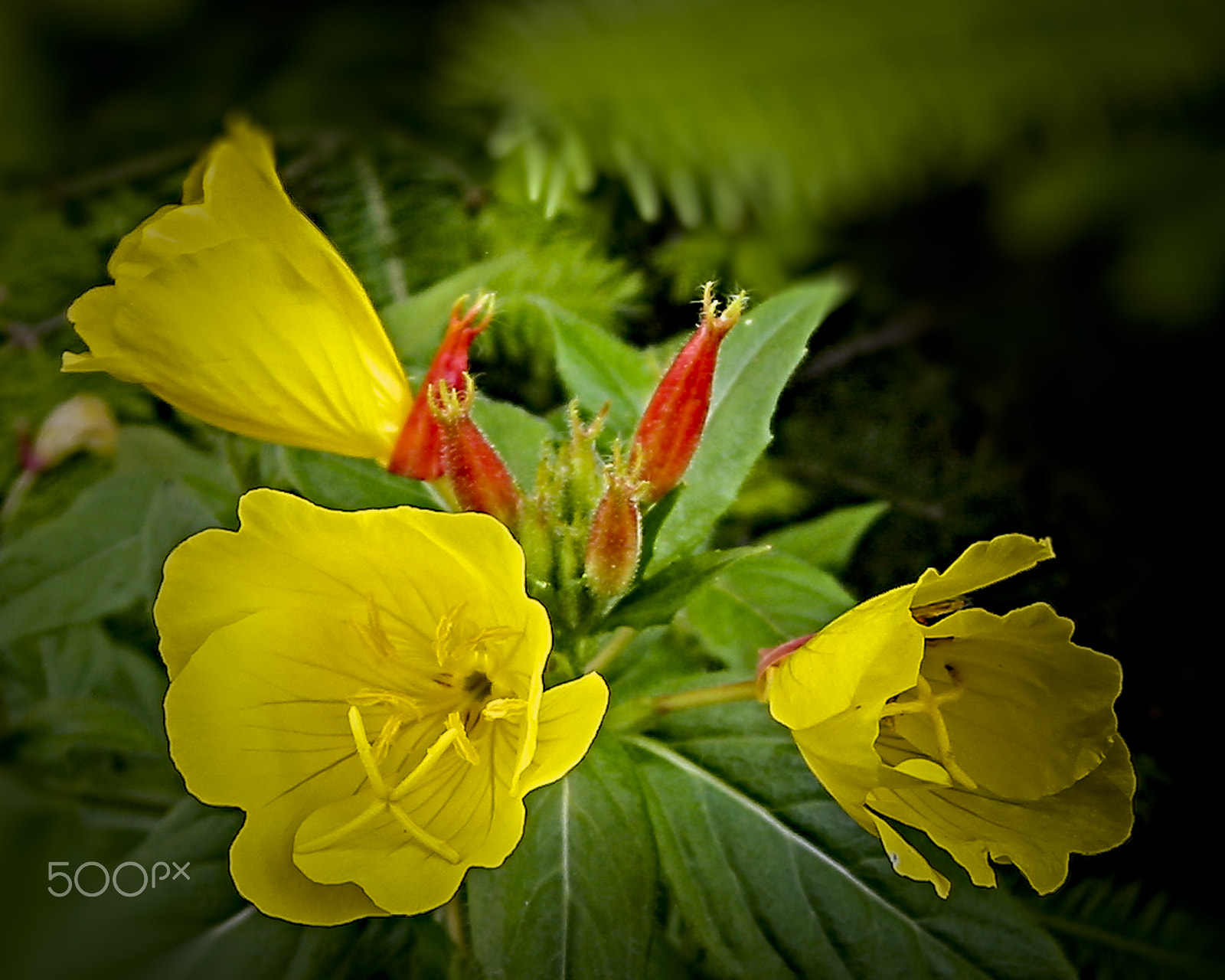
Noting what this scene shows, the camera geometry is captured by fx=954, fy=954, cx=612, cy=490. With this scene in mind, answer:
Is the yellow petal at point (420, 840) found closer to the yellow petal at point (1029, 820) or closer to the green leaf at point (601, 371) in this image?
the yellow petal at point (1029, 820)

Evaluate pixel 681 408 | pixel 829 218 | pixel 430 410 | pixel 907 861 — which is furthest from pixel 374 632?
pixel 829 218

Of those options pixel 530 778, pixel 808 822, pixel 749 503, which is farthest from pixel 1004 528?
pixel 530 778

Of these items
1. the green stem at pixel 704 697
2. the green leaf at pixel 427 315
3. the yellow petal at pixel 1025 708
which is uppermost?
the green leaf at pixel 427 315

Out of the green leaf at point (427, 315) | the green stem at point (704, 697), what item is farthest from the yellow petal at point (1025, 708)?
the green leaf at point (427, 315)

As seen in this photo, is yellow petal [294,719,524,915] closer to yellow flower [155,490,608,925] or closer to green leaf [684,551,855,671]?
yellow flower [155,490,608,925]

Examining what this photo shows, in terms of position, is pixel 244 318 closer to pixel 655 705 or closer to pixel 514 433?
pixel 514 433

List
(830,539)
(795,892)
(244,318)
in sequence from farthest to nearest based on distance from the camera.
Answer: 1. (830,539)
2. (795,892)
3. (244,318)
